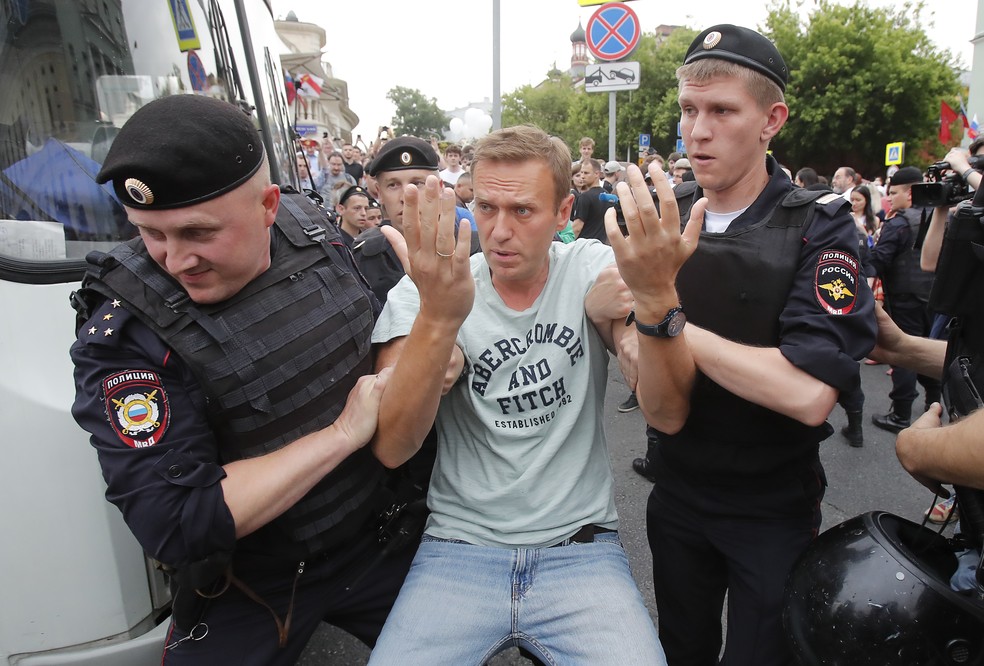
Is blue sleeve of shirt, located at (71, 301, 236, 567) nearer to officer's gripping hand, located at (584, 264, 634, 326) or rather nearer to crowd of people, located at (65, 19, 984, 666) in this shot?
crowd of people, located at (65, 19, 984, 666)

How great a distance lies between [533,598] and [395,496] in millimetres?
511

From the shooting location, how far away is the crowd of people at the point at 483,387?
1.31m

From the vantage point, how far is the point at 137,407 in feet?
4.30

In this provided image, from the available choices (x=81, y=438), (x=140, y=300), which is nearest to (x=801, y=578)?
(x=140, y=300)

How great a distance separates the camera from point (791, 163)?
1029 inches

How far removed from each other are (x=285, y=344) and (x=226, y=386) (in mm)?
170

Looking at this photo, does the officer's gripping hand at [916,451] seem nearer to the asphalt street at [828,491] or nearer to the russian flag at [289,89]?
the asphalt street at [828,491]

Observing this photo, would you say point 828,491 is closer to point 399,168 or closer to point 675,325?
point 675,325

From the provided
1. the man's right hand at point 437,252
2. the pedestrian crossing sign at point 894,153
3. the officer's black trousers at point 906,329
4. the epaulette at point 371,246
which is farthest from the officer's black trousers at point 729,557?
the pedestrian crossing sign at point 894,153

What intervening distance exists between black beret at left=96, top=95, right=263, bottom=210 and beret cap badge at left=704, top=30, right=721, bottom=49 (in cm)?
133

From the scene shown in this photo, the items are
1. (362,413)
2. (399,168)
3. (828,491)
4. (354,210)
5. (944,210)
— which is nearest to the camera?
(362,413)

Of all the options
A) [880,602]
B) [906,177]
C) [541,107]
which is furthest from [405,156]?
[541,107]

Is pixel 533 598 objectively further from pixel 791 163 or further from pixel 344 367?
pixel 791 163

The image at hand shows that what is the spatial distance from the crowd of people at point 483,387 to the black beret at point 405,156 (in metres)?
1.86
